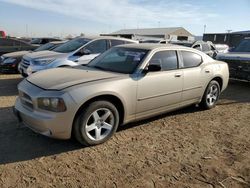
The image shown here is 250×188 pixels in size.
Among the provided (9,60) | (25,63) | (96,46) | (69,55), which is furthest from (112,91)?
(9,60)

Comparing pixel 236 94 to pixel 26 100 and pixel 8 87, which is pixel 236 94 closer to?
pixel 26 100

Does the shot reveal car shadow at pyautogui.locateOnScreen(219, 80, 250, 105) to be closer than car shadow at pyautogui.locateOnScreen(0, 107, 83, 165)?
No

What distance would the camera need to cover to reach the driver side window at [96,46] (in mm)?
9109

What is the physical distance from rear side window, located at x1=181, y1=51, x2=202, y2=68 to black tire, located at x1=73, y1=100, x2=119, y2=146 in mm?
2166

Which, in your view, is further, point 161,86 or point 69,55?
point 69,55

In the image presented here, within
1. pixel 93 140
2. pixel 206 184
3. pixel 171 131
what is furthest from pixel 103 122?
pixel 206 184

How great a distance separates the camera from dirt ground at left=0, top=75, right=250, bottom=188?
11.5 ft

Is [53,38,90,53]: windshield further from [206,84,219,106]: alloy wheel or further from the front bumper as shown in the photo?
the front bumper

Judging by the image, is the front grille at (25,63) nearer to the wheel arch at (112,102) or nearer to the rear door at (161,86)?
the rear door at (161,86)

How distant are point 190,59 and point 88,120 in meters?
2.89

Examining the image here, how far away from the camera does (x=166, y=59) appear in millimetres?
5559

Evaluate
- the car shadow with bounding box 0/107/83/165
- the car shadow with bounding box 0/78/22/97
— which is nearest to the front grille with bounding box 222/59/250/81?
the car shadow with bounding box 0/107/83/165

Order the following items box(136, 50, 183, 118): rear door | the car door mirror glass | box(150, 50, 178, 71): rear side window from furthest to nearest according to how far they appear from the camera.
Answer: the car door mirror glass < box(150, 50, 178, 71): rear side window < box(136, 50, 183, 118): rear door

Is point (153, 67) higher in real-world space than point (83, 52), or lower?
higher
